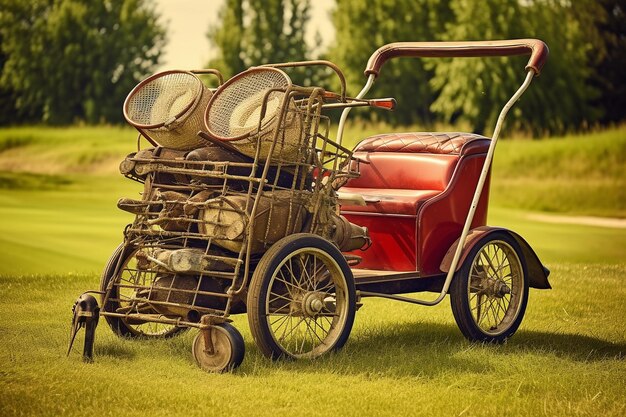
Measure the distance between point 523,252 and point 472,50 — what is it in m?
1.49

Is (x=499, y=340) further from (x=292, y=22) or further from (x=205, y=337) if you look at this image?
(x=292, y=22)

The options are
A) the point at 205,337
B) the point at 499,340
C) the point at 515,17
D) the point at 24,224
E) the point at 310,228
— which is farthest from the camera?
the point at 515,17

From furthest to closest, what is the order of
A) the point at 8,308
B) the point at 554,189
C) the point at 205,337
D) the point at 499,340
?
the point at 554,189 < the point at 8,308 < the point at 499,340 < the point at 205,337

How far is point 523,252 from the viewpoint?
7.38 metres

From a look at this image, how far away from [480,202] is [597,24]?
32966 mm

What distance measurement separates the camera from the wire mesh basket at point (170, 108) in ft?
20.0

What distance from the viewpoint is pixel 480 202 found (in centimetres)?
742

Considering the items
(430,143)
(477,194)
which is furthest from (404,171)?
(477,194)

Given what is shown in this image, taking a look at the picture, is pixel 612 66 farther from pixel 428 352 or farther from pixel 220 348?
pixel 220 348

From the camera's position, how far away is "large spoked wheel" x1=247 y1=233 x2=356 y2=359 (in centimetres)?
564

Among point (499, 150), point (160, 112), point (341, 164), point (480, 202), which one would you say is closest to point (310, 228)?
point (341, 164)

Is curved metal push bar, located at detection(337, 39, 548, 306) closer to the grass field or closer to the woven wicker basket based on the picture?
the grass field

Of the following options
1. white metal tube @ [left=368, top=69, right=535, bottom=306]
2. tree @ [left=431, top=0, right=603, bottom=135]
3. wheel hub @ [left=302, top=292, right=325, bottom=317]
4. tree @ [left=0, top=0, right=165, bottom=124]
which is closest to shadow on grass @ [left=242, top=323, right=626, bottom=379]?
wheel hub @ [left=302, top=292, right=325, bottom=317]

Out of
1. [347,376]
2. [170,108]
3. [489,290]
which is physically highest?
[170,108]
